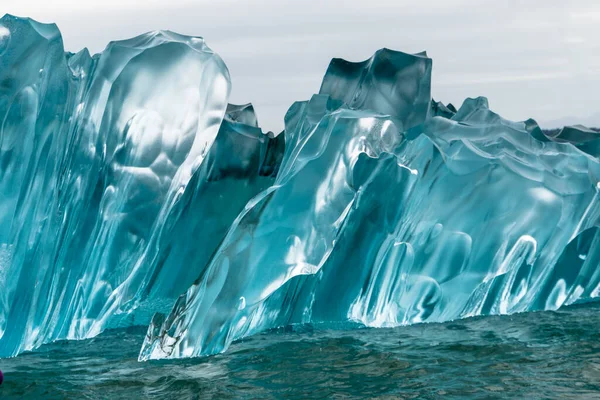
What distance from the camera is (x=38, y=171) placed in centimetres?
564

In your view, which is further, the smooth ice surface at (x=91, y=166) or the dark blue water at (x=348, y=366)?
the smooth ice surface at (x=91, y=166)

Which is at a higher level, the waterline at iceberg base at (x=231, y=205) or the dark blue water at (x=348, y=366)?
the waterline at iceberg base at (x=231, y=205)

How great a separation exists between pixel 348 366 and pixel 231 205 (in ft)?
6.06

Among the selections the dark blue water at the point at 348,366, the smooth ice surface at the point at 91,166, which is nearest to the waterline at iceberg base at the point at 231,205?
the smooth ice surface at the point at 91,166

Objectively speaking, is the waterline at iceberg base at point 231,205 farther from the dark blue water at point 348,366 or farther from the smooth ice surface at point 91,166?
the dark blue water at point 348,366

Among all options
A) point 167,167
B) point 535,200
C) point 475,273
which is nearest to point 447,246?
point 475,273

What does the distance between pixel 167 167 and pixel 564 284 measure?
276cm

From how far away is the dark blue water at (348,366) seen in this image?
4359mm

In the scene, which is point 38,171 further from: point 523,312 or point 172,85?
point 523,312

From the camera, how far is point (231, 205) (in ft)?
20.6

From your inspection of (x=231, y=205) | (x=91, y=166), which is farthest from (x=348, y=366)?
(x=91, y=166)

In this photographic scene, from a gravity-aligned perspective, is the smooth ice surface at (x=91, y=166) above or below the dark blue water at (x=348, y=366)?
above

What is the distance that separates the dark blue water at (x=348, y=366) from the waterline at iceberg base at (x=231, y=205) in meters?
0.23

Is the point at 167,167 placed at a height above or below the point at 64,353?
above
